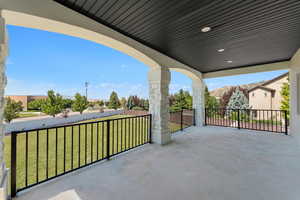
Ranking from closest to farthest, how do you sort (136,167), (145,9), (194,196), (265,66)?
(194,196), (145,9), (136,167), (265,66)

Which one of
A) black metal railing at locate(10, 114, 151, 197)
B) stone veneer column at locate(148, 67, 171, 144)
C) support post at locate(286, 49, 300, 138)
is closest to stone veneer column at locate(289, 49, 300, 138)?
support post at locate(286, 49, 300, 138)

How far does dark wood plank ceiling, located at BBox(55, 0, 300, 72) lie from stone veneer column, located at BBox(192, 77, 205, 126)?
2452 mm

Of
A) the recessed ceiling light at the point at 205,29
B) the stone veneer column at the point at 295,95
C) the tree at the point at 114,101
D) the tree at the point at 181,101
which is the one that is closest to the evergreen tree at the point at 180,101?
the tree at the point at 181,101

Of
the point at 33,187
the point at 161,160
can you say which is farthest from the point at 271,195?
the point at 33,187

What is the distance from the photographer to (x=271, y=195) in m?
1.51

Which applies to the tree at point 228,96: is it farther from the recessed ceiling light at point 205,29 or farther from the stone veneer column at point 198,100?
the recessed ceiling light at point 205,29

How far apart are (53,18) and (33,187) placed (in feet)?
7.18

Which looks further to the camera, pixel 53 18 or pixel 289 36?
pixel 289 36

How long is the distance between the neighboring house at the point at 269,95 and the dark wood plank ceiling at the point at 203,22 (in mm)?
10606

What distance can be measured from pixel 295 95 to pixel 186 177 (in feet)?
13.6

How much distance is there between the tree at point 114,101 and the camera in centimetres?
1972

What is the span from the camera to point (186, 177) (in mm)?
1896

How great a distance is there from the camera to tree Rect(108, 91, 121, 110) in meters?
19.7

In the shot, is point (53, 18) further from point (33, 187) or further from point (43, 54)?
point (43, 54)
